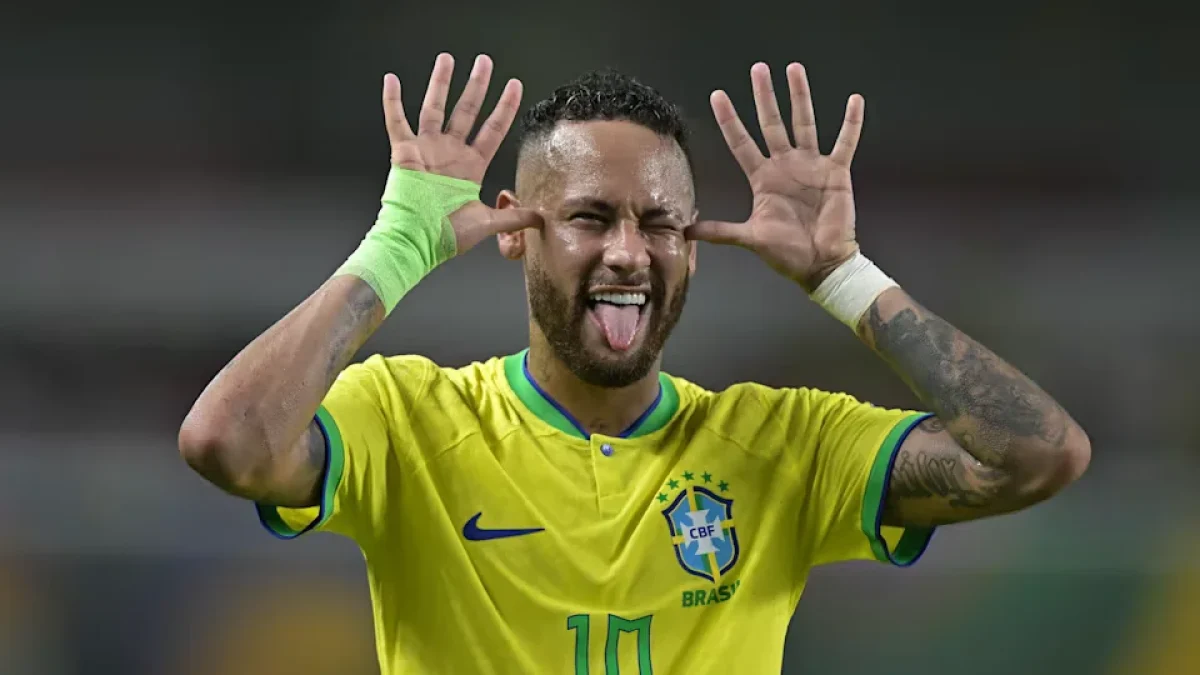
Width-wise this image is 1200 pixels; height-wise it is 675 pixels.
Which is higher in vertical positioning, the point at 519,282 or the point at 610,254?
the point at 610,254

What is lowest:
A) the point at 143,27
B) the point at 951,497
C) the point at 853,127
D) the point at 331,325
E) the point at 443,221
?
the point at 951,497

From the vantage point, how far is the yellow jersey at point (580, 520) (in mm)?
2264

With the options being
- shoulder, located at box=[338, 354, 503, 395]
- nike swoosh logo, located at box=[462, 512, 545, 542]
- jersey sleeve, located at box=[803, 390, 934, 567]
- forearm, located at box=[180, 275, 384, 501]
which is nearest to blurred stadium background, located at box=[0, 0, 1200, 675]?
jersey sleeve, located at box=[803, 390, 934, 567]

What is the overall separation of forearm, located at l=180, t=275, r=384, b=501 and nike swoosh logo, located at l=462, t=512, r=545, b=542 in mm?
326

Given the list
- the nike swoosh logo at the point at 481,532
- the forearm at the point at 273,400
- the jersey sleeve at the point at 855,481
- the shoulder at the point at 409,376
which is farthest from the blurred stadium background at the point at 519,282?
the forearm at the point at 273,400

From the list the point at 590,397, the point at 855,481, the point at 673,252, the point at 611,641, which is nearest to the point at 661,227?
the point at 673,252

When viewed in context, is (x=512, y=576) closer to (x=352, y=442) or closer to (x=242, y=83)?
(x=352, y=442)

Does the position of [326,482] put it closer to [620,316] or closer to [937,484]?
[620,316]

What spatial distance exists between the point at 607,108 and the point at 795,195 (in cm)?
44

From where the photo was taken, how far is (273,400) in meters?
2.01

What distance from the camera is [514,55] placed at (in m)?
5.67

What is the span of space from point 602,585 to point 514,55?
384 cm

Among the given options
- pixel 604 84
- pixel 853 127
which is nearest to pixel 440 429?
pixel 604 84

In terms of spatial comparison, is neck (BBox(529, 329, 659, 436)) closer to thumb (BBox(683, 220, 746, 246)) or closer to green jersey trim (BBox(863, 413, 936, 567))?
thumb (BBox(683, 220, 746, 246))
